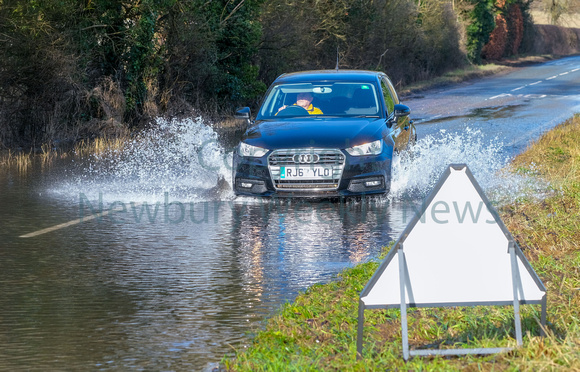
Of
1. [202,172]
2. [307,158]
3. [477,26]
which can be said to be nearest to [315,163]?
[307,158]

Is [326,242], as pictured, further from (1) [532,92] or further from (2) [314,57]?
(1) [532,92]

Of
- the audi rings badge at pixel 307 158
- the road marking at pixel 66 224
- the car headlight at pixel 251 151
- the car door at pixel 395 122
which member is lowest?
the road marking at pixel 66 224

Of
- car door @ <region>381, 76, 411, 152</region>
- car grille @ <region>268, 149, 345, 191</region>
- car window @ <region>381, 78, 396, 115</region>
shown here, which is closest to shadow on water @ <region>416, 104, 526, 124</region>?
car window @ <region>381, 78, 396, 115</region>

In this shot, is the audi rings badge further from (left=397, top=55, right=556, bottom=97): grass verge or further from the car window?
(left=397, top=55, right=556, bottom=97): grass verge

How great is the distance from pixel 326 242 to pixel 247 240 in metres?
0.79

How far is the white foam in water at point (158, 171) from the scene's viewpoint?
1302cm

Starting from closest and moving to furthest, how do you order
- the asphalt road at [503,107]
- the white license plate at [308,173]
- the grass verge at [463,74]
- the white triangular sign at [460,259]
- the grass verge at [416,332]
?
the grass verge at [416,332], the white triangular sign at [460,259], the white license plate at [308,173], the asphalt road at [503,107], the grass verge at [463,74]

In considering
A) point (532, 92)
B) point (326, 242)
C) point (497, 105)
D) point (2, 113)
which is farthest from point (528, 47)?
point (326, 242)

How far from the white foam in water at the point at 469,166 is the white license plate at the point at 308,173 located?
113 cm

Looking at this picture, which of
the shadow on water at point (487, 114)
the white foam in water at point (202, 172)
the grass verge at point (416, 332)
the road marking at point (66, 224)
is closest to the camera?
the grass verge at point (416, 332)

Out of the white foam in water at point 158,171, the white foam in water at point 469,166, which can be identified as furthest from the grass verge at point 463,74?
the white foam in water at point 469,166

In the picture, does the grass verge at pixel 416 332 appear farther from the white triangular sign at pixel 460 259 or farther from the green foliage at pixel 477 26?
the green foliage at pixel 477 26

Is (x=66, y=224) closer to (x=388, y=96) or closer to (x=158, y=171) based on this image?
(x=158, y=171)

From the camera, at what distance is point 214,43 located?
25.3 meters
